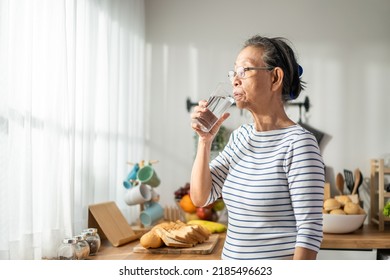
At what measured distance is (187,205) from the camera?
5.63ft

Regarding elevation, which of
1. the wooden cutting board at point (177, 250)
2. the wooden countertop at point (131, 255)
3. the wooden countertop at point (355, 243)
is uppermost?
the wooden cutting board at point (177, 250)

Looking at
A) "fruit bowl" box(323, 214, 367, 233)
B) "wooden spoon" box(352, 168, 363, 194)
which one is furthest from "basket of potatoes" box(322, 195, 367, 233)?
"wooden spoon" box(352, 168, 363, 194)

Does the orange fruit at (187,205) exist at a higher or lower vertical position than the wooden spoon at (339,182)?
lower

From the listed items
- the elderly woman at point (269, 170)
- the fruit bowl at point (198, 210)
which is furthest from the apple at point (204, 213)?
the elderly woman at point (269, 170)

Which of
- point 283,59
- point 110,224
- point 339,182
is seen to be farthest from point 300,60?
point 283,59

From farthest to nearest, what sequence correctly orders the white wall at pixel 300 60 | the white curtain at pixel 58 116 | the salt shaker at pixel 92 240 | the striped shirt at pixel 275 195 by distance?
the white wall at pixel 300 60
the salt shaker at pixel 92 240
the white curtain at pixel 58 116
the striped shirt at pixel 275 195

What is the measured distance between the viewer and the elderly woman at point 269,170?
2.05 ft

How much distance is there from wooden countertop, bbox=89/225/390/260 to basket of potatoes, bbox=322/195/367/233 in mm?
19

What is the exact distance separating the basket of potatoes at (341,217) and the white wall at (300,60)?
1.21 ft

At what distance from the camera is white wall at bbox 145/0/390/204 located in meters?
1.73

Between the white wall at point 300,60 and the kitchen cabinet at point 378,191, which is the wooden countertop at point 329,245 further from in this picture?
the white wall at point 300,60

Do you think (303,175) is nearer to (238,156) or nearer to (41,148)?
(238,156)

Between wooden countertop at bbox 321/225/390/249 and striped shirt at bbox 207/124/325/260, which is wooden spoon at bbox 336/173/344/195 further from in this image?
striped shirt at bbox 207/124/325/260

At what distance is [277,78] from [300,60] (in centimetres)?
116
